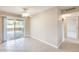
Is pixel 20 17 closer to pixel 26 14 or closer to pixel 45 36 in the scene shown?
pixel 26 14

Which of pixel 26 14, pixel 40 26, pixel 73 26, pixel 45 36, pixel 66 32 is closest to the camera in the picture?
pixel 26 14

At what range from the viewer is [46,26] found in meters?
4.91

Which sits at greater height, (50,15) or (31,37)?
(50,15)

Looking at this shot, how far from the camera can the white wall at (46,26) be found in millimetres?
4633

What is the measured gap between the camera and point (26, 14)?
4027mm

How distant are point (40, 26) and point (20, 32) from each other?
106 centimetres

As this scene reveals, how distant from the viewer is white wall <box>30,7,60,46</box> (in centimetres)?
463
